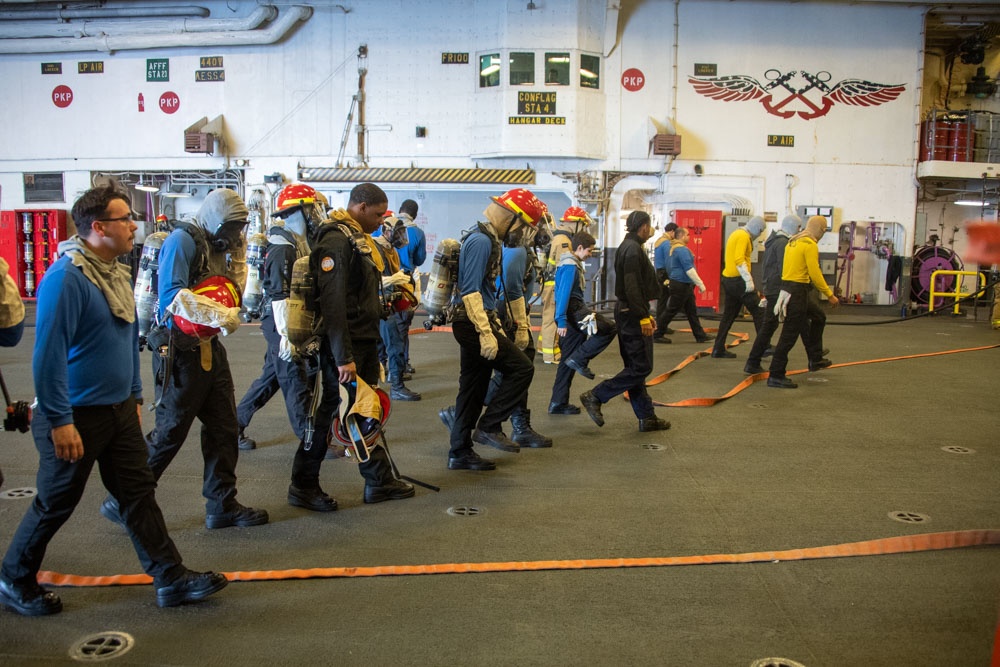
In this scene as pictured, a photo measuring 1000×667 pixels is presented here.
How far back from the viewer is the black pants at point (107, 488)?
120 inches

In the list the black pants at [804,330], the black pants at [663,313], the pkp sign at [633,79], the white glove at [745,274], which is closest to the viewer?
the black pants at [804,330]

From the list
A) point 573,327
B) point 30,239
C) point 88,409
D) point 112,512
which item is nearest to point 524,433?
point 573,327

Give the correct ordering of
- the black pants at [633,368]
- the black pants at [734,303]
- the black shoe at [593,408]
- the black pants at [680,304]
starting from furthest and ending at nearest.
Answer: the black pants at [680,304], the black pants at [734,303], the black shoe at [593,408], the black pants at [633,368]

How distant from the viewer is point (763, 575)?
3.65 meters

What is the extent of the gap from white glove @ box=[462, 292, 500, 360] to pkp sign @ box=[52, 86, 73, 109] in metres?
17.8

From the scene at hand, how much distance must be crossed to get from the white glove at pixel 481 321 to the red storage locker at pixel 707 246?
42.9 ft

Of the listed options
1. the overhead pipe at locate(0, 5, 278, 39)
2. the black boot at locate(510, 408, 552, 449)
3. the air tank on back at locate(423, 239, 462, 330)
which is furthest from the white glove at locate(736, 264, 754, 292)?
the overhead pipe at locate(0, 5, 278, 39)

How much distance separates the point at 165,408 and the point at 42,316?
1.12 m

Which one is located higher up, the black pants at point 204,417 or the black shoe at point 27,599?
the black pants at point 204,417

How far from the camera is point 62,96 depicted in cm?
1855

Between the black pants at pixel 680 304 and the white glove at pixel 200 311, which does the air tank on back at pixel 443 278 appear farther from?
the black pants at pixel 680 304

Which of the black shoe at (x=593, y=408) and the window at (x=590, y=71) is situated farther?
the window at (x=590, y=71)

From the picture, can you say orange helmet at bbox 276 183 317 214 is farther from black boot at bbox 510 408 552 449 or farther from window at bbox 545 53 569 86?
window at bbox 545 53 569 86

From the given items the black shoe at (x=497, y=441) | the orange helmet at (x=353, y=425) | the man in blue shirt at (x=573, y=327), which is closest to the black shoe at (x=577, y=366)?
the man in blue shirt at (x=573, y=327)
